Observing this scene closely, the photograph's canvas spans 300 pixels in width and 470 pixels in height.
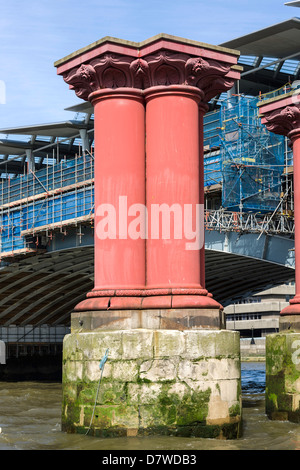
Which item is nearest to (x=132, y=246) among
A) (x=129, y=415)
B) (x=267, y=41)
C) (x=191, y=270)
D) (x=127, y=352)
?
(x=191, y=270)

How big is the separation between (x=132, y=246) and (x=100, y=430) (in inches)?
124

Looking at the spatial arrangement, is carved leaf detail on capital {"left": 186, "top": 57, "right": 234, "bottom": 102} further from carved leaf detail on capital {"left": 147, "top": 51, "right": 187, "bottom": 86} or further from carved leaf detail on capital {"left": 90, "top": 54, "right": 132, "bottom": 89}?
carved leaf detail on capital {"left": 90, "top": 54, "right": 132, "bottom": 89}

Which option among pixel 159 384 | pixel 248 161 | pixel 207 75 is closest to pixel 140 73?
pixel 207 75

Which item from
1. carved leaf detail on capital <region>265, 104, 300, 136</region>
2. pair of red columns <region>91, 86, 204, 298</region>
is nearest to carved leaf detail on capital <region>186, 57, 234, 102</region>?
pair of red columns <region>91, 86, 204, 298</region>

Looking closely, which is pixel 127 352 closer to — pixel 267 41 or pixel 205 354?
pixel 205 354

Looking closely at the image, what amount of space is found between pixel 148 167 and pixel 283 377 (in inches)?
253

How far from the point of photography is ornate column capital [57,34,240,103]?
1418cm

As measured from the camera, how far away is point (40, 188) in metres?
49.4

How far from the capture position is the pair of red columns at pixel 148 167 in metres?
14.1

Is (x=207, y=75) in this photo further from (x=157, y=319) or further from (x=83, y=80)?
(x=157, y=319)

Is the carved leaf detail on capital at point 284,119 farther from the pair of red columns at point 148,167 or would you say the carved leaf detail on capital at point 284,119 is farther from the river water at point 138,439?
the river water at point 138,439

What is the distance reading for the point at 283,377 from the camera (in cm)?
1827

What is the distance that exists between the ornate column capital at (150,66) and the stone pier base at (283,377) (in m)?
6.18

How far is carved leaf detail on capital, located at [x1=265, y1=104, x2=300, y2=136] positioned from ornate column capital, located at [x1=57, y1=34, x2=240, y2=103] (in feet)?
15.3
